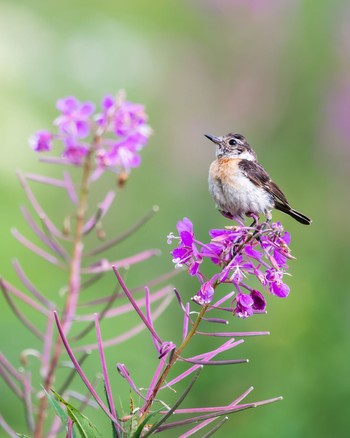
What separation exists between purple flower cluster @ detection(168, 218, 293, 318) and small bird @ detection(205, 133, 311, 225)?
2.02 ft

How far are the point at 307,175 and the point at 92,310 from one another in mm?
1833

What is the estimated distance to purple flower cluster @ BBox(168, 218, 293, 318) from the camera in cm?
188

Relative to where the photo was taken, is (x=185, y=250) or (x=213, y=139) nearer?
(x=185, y=250)

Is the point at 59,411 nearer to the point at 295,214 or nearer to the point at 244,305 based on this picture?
the point at 244,305

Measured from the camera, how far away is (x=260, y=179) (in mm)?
2918

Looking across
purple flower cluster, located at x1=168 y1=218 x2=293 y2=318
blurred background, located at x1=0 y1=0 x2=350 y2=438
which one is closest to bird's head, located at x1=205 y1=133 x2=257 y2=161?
purple flower cluster, located at x1=168 y1=218 x2=293 y2=318

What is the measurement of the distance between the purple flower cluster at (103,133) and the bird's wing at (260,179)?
38 cm

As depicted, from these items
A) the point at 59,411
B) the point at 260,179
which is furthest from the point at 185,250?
the point at 260,179

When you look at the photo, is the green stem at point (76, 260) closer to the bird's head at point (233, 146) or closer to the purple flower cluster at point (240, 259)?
the bird's head at point (233, 146)

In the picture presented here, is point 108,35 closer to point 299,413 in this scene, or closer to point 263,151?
point 263,151

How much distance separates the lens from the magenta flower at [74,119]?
2801 millimetres

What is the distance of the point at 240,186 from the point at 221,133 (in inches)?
147

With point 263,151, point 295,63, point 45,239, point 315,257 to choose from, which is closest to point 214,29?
point 295,63

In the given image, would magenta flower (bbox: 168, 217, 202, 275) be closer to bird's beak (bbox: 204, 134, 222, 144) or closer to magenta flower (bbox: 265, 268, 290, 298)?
magenta flower (bbox: 265, 268, 290, 298)
